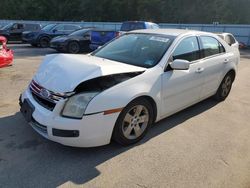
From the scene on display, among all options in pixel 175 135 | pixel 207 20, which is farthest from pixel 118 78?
pixel 207 20

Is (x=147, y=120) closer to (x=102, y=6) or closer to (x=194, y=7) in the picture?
(x=194, y=7)

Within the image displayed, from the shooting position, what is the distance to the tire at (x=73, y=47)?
13871mm

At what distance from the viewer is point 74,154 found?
3.65m

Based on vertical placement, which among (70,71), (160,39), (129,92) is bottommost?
(129,92)

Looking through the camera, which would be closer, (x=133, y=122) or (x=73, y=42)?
(x=133, y=122)

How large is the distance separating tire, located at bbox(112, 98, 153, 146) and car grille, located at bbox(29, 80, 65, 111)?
2.73 feet

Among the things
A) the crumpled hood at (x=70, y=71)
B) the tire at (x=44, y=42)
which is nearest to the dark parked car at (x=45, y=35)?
the tire at (x=44, y=42)

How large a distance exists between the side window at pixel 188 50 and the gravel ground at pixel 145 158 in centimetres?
109

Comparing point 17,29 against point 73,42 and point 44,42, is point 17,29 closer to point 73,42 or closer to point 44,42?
point 44,42

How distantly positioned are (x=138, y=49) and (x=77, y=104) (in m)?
1.68

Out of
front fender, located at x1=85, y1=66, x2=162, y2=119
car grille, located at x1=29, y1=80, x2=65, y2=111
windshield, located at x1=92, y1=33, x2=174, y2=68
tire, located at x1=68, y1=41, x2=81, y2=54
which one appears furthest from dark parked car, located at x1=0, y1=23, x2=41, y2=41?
front fender, located at x1=85, y1=66, x2=162, y2=119

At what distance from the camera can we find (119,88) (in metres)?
3.55

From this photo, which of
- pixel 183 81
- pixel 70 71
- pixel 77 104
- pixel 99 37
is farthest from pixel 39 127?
pixel 99 37

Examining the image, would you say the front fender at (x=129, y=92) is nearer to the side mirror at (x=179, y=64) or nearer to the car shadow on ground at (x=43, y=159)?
the side mirror at (x=179, y=64)
